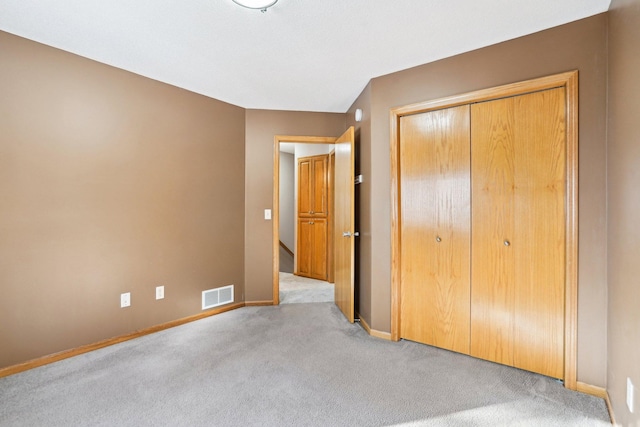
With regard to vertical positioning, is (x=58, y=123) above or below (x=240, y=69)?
below

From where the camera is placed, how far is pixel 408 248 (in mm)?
2670

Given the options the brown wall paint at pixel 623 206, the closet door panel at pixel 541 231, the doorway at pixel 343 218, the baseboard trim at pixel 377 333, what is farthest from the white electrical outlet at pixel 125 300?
the brown wall paint at pixel 623 206

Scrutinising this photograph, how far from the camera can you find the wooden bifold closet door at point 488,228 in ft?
6.76

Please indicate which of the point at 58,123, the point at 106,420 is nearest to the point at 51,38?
the point at 58,123

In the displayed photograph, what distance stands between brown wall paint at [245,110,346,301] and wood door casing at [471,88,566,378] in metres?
2.13

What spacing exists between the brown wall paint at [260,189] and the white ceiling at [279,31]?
89cm

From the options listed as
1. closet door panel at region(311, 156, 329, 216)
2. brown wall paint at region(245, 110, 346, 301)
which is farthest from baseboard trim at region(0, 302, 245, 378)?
closet door panel at region(311, 156, 329, 216)

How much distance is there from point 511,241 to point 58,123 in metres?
3.42

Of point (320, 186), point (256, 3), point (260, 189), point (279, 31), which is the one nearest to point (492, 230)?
point (279, 31)

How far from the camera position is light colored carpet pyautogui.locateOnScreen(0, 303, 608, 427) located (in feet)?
5.52

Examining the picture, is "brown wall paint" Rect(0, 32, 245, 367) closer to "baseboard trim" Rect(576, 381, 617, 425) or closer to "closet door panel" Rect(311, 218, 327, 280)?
"closet door panel" Rect(311, 218, 327, 280)

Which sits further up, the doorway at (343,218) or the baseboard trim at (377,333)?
the doorway at (343,218)

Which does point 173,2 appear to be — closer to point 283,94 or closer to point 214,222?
point 283,94

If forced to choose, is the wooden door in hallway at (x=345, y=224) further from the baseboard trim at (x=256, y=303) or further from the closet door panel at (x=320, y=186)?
the closet door panel at (x=320, y=186)
